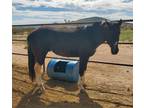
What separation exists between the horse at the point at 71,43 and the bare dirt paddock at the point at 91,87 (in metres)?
0.05

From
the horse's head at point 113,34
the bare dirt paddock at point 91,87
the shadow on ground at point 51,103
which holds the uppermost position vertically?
the horse's head at point 113,34

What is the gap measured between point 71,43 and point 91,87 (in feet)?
1.38

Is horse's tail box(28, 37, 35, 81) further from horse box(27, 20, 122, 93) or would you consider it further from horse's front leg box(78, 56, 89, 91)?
horse's front leg box(78, 56, 89, 91)

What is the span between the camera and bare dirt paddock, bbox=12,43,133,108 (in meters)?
2.89

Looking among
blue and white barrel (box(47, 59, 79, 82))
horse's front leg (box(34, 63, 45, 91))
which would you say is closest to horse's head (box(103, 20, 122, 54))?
blue and white barrel (box(47, 59, 79, 82))

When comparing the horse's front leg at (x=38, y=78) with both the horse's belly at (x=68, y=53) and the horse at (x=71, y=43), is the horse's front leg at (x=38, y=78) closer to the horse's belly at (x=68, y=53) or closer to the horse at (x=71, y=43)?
the horse at (x=71, y=43)

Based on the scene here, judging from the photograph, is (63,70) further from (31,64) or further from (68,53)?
(31,64)

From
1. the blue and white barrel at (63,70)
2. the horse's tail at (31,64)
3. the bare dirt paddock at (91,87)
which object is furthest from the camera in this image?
the horse's tail at (31,64)

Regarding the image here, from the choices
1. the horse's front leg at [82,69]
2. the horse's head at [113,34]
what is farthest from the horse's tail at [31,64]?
the horse's head at [113,34]

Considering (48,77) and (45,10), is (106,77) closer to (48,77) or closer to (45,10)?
(48,77)

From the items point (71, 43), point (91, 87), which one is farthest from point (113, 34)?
point (91, 87)

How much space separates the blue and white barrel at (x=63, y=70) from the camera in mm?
2996

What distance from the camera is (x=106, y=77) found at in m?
2.94
